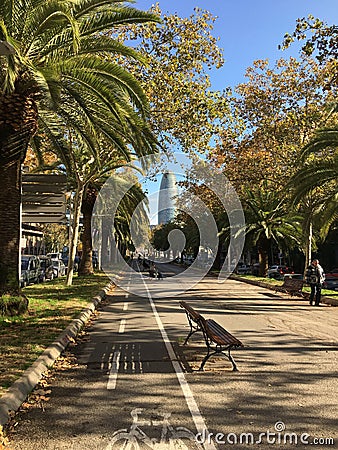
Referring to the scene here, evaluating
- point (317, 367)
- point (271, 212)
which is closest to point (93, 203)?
point (271, 212)

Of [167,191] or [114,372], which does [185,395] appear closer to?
[114,372]

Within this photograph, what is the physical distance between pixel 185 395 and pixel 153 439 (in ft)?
5.17

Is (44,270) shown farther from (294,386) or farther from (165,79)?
(294,386)

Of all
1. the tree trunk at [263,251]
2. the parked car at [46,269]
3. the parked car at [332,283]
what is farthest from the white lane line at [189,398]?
the tree trunk at [263,251]

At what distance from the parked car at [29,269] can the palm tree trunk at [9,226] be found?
14.7 meters

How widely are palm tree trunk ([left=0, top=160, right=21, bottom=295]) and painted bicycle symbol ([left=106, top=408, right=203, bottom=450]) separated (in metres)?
7.39

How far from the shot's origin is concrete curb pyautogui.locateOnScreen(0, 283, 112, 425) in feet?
18.8

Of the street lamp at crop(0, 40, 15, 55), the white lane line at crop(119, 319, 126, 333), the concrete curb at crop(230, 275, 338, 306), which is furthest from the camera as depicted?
the concrete curb at crop(230, 275, 338, 306)

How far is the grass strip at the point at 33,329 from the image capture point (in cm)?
757

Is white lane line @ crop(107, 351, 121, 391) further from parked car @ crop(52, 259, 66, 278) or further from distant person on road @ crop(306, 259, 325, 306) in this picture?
parked car @ crop(52, 259, 66, 278)

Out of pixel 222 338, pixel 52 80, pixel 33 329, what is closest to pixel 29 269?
pixel 33 329

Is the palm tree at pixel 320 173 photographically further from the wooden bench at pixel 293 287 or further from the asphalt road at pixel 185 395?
the asphalt road at pixel 185 395

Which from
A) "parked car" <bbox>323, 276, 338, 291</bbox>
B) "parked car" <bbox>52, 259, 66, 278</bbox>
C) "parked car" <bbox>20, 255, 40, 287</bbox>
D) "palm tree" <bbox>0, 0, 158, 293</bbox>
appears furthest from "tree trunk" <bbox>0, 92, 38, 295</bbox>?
"parked car" <bbox>52, 259, 66, 278</bbox>

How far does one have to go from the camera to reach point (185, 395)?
6531 mm
